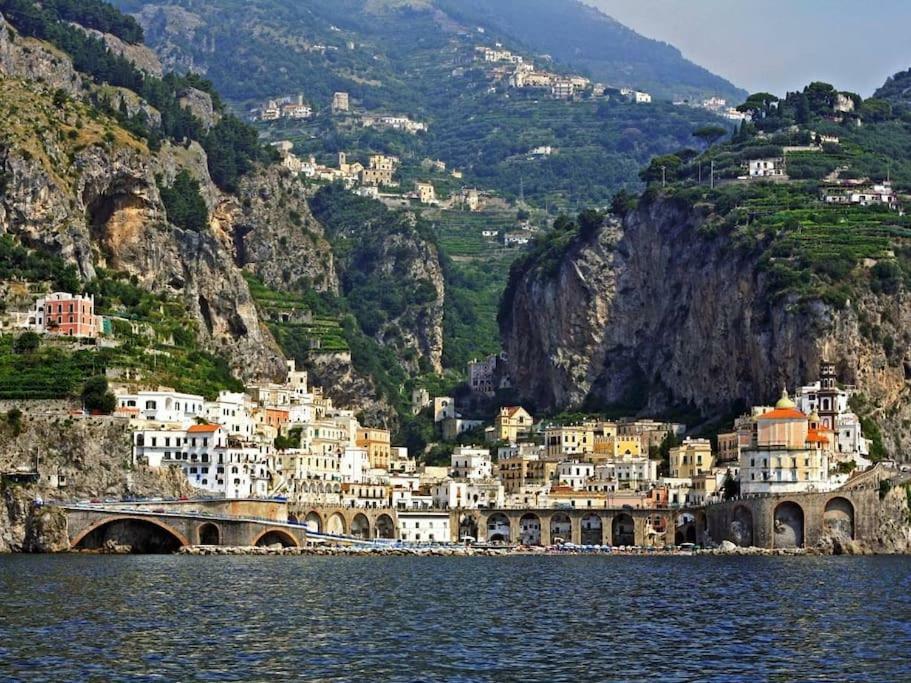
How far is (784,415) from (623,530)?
18708 millimetres

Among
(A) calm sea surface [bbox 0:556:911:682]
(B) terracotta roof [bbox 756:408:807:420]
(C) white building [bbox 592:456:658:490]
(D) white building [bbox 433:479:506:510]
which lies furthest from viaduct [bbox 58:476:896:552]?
(A) calm sea surface [bbox 0:556:911:682]

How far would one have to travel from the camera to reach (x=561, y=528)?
169000 millimetres

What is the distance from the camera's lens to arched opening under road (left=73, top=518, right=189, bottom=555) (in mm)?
140750

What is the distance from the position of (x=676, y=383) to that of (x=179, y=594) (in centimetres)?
10774

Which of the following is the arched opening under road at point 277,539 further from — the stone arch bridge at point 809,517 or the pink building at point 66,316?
the stone arch bridge at point 809,517

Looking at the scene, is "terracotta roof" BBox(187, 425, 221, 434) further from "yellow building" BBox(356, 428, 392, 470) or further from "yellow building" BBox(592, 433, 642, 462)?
"yellow building" BBox(592, 433, 642, 462)

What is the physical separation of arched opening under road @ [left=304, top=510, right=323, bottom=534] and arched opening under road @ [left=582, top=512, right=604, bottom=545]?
73.2ft

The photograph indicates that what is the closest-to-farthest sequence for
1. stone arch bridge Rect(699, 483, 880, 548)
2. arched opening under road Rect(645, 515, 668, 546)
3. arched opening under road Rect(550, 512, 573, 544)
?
stone arch bridge Rect(699, 483, 880, 548)
arched opening under road Rect(645, 515, 668, 546)
arched opening under road Rect(550, 512, 573, 544)

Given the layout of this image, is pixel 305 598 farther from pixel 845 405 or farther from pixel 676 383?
pixel 676 383

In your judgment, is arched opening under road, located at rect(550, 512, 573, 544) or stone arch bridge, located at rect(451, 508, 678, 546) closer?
stone arch bridge, located at rect(451, 508, 678, 546)

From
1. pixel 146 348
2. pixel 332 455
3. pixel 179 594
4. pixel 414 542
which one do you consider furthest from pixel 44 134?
pixel 179 594

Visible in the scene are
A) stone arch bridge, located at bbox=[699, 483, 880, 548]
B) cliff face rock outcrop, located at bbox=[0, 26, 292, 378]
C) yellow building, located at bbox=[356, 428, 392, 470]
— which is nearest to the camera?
stone arch bridge, located at bbox=[699, 483, 880, 548]

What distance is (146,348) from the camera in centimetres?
16962

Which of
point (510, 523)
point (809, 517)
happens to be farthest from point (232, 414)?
point (809, 517)
